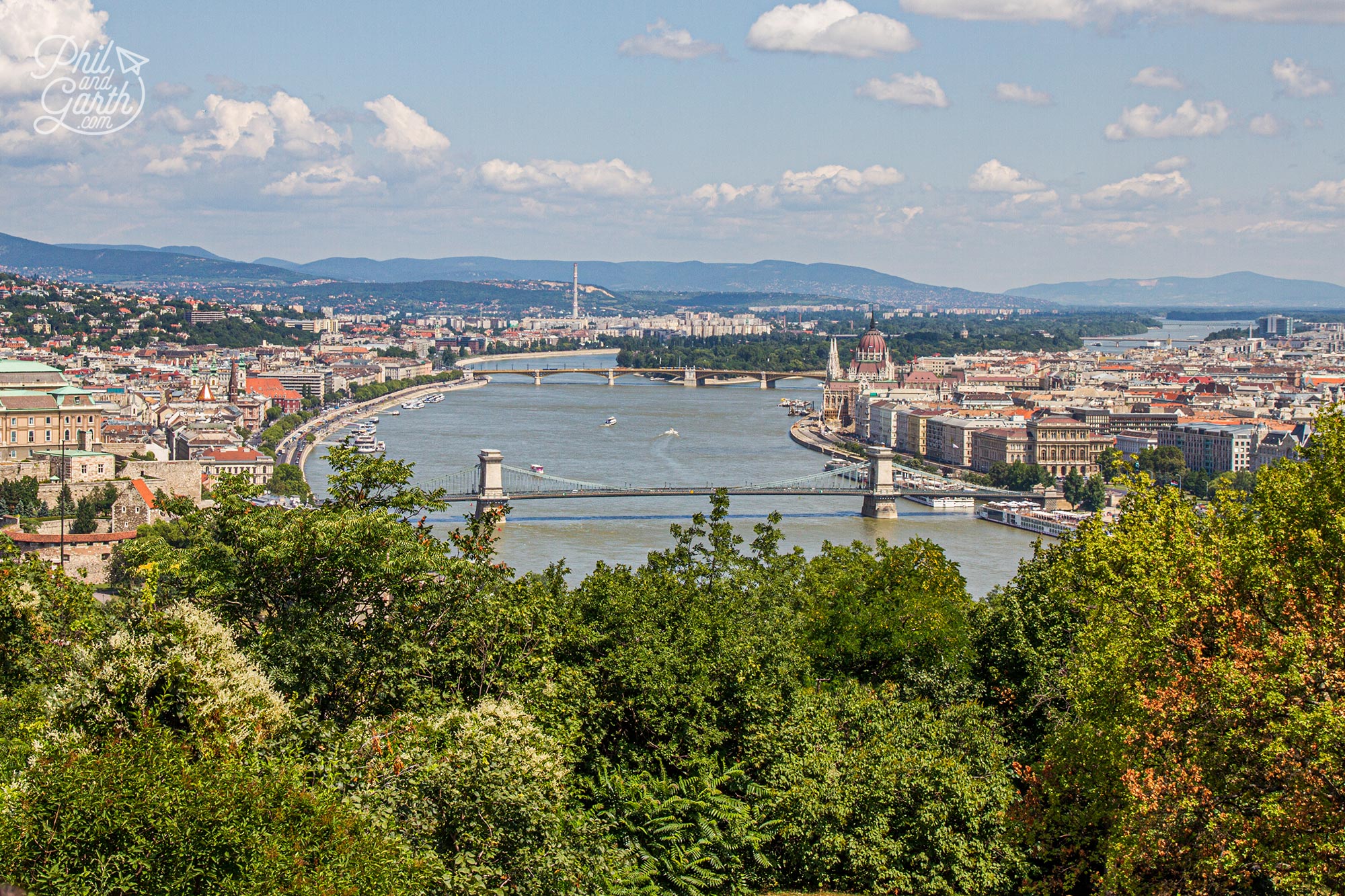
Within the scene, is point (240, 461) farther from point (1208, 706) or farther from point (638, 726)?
point (1208, 706)

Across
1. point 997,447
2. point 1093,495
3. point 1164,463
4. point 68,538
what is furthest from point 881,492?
point 68,538

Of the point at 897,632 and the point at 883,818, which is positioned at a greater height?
the point at 897,632

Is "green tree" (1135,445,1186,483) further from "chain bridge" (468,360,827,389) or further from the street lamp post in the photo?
"chain bridge" (468,360,827,389)

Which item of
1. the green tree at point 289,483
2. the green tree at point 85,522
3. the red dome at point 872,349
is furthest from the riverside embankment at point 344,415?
the red dome at point 872,349

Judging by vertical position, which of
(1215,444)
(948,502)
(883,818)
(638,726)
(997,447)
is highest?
(638,726)

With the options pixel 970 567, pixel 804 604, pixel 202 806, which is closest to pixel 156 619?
pixel 202 806

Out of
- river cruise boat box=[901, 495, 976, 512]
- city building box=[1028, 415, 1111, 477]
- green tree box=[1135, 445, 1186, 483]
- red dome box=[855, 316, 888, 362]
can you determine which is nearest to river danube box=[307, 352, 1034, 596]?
river cruise boat box=[901, 495, 976, 512]

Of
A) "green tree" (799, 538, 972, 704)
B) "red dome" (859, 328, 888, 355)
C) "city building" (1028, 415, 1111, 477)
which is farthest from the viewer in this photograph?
"red dome" (859, 328, 888, 355)
